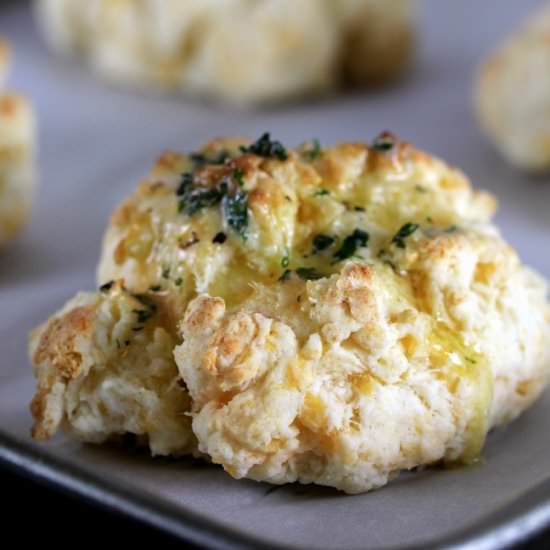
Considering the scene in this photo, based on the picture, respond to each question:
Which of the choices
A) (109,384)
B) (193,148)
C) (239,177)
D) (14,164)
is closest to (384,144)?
(239,177)

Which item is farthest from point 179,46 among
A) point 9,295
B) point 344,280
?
point 344,280

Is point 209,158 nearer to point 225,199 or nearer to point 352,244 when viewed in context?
point 225,199

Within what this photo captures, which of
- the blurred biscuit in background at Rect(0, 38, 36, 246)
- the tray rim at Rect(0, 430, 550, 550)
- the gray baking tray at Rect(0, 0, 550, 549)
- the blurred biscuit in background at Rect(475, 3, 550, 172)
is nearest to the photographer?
the tray rim at Rect(0, 430, 550, 550)

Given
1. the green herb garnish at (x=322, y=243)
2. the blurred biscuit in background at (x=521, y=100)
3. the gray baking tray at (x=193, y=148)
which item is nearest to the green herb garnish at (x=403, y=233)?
the green herb garnish at (x=322, y=243)

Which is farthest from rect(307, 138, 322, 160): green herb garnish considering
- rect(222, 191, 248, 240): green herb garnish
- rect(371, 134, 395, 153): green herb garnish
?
rect(222, 191, 248, 240): green herb garnish

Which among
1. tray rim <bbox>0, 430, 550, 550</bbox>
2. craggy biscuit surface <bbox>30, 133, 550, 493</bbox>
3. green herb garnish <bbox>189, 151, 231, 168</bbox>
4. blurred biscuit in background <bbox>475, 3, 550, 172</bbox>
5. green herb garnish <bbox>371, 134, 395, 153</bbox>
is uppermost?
blurred biscuit in background <bbox>475, 3, 550, 172</bbox>

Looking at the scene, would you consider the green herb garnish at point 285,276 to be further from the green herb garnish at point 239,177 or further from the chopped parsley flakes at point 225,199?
the green herb garnish at point 239,177

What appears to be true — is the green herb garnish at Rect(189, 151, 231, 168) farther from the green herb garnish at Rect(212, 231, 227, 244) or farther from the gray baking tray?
the gray baking tray
